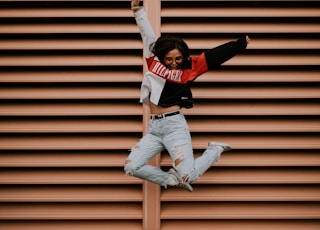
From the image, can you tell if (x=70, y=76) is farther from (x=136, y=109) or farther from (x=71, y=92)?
(x=136, y=109)

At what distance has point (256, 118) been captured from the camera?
9.73 feet

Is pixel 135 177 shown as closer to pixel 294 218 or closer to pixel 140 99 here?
pixel 140 99

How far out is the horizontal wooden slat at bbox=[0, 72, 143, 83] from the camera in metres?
2.92

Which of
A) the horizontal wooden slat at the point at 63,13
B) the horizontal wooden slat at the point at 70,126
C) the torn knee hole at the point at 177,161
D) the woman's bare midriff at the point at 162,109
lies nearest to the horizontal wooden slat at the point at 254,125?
the woman's bare midriff at the point at 162,109

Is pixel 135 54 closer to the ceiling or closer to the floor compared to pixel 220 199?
closer to the ceiling

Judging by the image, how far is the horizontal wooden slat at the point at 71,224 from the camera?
291cm

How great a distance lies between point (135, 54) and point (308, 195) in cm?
176

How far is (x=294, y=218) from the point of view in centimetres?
292

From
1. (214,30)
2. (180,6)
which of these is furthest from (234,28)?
(180,6)

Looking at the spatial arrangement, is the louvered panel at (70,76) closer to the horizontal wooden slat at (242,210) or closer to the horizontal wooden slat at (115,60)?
the horizontal wooden slat at (115,60)

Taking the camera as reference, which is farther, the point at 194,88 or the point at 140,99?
the point at 194,88

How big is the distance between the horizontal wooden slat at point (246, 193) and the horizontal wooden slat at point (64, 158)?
467mm

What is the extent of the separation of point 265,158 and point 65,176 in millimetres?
1572

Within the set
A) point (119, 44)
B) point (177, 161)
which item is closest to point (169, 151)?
point (177, 161)
